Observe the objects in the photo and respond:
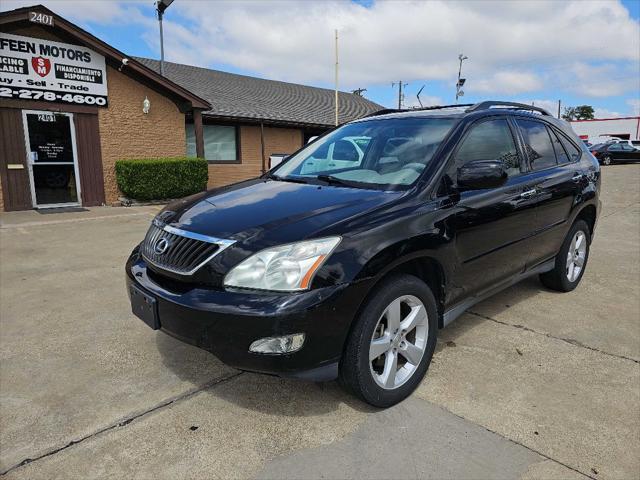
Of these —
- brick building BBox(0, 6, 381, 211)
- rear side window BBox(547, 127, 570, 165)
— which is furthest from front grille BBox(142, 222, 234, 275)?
brick building BBox(0, 6, 381, 211)

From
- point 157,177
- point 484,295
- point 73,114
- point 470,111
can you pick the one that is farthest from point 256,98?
point 484,295

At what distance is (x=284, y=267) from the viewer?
7.26 feet

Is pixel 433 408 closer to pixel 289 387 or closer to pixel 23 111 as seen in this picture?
pixel 289 387

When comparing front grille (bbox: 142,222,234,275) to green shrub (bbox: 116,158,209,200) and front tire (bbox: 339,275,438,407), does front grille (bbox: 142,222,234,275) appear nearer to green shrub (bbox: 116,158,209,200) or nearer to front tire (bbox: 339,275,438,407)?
front tire (bbox: 339,275,438,407)

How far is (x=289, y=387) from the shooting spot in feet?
9.34

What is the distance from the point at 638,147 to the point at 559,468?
110 ft

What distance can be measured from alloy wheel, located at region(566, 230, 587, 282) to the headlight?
332cm

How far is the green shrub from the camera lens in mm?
11570

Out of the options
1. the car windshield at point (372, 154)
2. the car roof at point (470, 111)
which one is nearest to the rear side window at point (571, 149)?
the car roof at point (470, 111)

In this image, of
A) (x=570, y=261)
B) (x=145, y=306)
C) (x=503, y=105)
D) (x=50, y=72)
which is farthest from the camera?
(x=50, y=72)

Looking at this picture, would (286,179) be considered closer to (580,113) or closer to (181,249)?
(181,249)

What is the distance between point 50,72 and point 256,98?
28.7ft

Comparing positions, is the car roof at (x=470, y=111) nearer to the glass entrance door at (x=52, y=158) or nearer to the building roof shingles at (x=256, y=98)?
the glass entrance door at (x=52, y=158)

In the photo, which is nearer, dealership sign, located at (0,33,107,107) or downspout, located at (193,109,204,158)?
dealership sign, located at (0,33,107,107)
